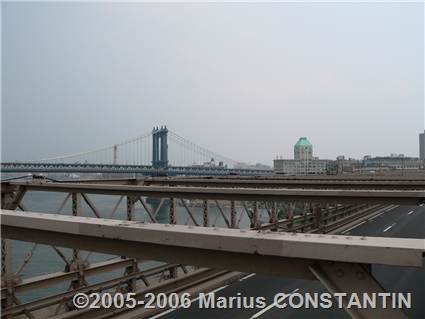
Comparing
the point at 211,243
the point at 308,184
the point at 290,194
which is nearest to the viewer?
the point at 211,243

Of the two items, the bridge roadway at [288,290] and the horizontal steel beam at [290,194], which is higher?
the horizontal steel beam at [290,194]

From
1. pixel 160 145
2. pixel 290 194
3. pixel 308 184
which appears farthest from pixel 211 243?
pixel 160 145

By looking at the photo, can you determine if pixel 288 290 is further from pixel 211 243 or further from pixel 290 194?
pixel 211 243

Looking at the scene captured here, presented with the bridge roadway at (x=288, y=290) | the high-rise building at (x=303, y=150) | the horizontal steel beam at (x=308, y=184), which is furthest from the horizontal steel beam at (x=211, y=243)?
the high-rise building at (x=303, y=150)

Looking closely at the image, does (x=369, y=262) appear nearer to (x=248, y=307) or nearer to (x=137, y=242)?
(x=137, y=242)

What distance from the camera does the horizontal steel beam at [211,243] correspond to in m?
1.94

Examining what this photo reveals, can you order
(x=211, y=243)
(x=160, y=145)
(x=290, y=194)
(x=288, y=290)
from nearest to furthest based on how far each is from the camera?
(x=211, y=243)
(x=290, y=194)
(x=288, y=290)
(x=160, y=145)

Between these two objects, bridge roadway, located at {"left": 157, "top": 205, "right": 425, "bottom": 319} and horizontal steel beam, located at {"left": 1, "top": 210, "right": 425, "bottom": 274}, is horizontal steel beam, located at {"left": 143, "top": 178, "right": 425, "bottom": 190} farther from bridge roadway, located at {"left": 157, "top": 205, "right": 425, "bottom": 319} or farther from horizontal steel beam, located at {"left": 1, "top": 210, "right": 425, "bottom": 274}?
horizontal steel beam, located at {"left": 1, "top": 210, "right": 425, "bottom": 274}

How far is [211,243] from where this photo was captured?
2.31 metres

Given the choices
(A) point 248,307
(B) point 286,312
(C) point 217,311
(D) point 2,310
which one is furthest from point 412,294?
(D) point 2,310

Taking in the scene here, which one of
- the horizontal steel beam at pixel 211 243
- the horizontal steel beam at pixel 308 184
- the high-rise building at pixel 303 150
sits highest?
the high-rise building at pixel 303 150

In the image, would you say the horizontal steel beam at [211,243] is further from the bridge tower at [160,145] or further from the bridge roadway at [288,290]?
the bridge tower at [160,145]

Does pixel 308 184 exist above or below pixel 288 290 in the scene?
above

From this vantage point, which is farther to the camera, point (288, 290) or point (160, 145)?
point (160, 145)
